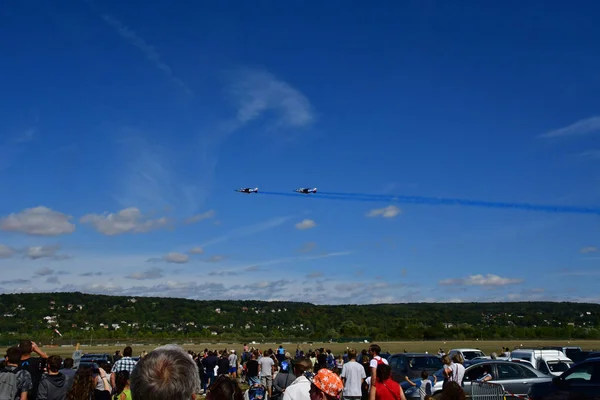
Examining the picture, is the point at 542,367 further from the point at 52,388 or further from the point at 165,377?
the point at 165,377

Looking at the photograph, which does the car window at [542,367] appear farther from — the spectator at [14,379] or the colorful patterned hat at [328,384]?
the spectator at [14,379]

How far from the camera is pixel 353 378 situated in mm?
11758

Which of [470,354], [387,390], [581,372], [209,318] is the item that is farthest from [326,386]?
[209,318]

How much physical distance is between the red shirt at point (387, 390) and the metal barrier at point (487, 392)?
4.34m

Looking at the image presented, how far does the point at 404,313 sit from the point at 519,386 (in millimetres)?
186800

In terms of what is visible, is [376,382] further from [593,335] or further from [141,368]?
[593,335]

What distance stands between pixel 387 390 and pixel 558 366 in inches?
524

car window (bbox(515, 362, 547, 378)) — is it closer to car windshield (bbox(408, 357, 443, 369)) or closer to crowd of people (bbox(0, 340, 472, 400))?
car windshield (bbox(408, 357, 443, 369))

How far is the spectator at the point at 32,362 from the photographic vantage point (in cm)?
770

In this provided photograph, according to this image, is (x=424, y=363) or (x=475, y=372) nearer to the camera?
(x=475, y=372)

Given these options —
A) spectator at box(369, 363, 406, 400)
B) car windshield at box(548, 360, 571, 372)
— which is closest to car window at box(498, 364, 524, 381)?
car windshield at box(548, 360, 571, 372)

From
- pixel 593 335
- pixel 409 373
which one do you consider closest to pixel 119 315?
pixel 593 335

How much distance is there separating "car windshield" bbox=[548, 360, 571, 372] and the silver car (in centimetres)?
341

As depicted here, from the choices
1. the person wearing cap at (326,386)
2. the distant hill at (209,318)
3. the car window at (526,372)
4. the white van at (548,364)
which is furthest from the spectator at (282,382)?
the distant hill at (209,318)
